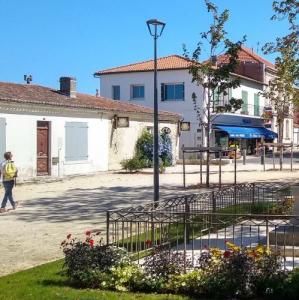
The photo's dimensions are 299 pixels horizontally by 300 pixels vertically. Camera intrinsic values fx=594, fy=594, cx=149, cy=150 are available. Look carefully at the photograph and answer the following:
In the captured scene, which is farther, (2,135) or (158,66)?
(158,66)

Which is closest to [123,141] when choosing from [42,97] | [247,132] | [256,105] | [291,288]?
[42,97]

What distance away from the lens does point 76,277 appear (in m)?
7.08

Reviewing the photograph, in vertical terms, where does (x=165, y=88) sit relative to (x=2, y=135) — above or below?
above

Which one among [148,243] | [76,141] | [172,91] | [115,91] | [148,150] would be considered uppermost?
[115,91]

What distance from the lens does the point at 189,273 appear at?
6801mm

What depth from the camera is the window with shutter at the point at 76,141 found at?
27.8 m

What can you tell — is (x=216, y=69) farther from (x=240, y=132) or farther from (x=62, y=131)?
(x=240, y=132)

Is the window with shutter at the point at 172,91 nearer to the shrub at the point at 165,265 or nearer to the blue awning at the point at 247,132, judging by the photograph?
the blue awning at the point at 247,132

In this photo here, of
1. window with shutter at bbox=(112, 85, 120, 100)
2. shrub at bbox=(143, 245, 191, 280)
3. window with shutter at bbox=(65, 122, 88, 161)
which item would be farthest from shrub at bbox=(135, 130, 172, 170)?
shrub at bbox=(143, 245, 191, 280)

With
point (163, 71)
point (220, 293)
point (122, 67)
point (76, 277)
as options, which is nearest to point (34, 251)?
point (76, 277)

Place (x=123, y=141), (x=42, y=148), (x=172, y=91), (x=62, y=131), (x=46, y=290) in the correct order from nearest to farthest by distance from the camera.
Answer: (x=46, y=290)
(x=42, y=148)
(x=62, y=131)
(x=123, y=141)
(x=172, y=91)

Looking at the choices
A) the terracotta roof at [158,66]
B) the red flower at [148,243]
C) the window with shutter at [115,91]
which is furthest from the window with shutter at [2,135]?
the window with shutter at [115,91]

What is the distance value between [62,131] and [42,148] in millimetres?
1636

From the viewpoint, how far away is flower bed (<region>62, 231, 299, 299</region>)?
6.30 m
